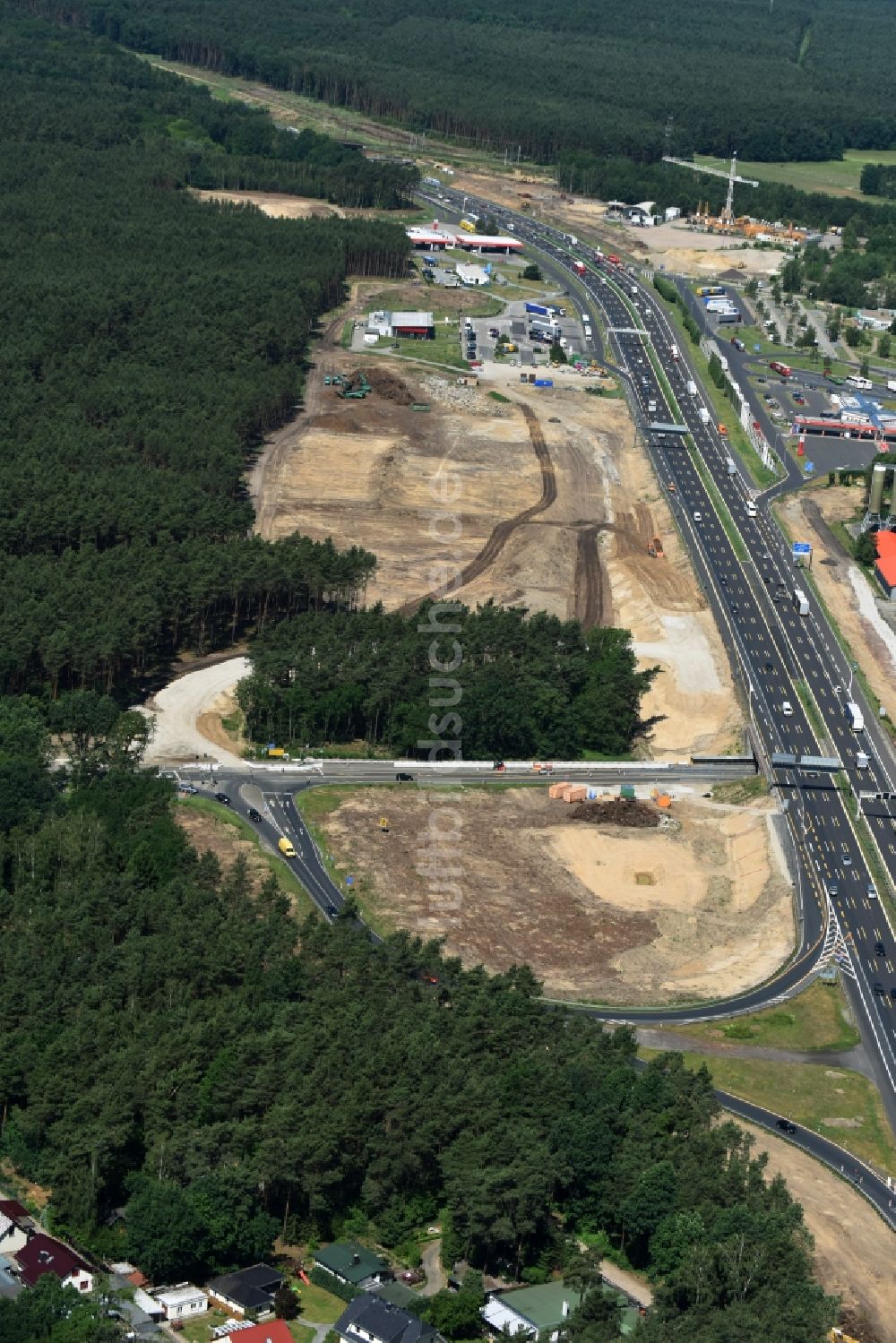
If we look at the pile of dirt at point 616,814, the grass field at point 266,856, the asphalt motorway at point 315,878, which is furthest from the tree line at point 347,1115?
the pile of dirt at point 616,814

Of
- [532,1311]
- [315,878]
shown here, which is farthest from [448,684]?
[532,1311]

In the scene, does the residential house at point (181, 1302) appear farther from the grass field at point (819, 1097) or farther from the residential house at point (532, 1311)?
the grass field at point (819, 1097)

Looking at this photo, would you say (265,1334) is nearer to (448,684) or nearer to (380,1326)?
(380,1326)

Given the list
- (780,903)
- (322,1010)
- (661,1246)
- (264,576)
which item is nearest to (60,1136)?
(322,1010)

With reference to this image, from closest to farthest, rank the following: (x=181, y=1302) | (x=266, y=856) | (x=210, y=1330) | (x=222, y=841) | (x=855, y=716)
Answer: (x=210, y=1330) → (x=181, y=1302) → (x=266, y=856) → (x=222, y=841) → (x=855, y=716)

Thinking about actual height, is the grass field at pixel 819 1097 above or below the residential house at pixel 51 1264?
below

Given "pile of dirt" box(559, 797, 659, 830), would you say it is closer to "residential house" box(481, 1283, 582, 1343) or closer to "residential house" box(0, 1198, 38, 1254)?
"residential house" box(481, 1283, 582, 1343)
